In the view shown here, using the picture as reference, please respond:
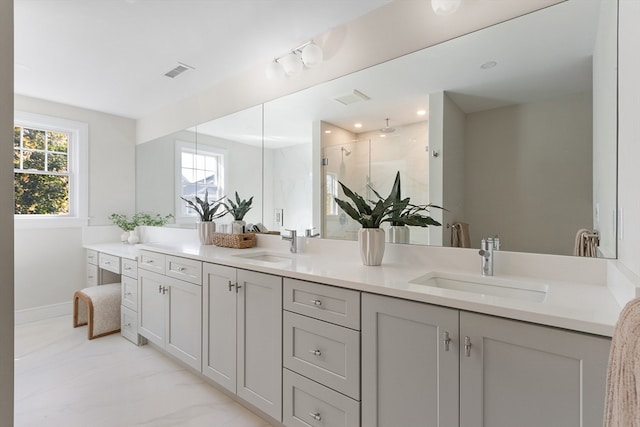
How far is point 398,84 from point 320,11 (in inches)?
27.3

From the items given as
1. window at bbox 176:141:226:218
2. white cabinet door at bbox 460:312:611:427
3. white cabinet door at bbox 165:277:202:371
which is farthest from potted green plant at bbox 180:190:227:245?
white cabinet door at bbox 460:312:611:427

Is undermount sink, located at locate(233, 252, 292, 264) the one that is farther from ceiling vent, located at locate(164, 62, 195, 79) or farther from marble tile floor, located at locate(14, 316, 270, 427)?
ceiling vent, located at locate(164, 62, 195, 79)

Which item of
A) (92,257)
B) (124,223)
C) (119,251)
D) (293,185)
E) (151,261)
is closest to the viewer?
(293,185)

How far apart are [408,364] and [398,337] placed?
0.10 metres

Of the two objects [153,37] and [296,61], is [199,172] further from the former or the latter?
[296,61]

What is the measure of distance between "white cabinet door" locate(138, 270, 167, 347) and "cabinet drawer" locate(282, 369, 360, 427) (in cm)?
136

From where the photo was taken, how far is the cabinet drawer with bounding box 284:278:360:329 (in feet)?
4.35

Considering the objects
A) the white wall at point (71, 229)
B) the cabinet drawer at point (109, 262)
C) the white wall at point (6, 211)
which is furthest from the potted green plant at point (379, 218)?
the white wall at point (71, 229)

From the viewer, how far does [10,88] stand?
0.77 m

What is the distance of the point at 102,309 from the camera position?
2984mm

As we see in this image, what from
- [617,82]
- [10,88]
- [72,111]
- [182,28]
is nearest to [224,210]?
[182,28]

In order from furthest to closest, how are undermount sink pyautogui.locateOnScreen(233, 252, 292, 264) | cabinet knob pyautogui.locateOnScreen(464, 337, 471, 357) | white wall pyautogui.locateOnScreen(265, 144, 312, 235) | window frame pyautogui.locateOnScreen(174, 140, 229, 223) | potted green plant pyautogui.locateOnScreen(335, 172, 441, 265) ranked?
window frame pyautogui.locateOnScreen(174, 140, 229, 223)
white wall pyautogui.locateOnScreen(265, 144, 312, 235)
undermount sink pyautogui.locateOnScreen(233, 252, 292, 264)
potted green plant pyautogui.locateOnScreen(335, 172, 441, 265)
cabinet knob pyautogui.locateOnScreen(464, 337, 471, 357)

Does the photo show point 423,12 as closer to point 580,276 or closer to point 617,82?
point 617,82

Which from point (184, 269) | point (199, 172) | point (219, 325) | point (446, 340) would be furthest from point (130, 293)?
point (446, 340)
